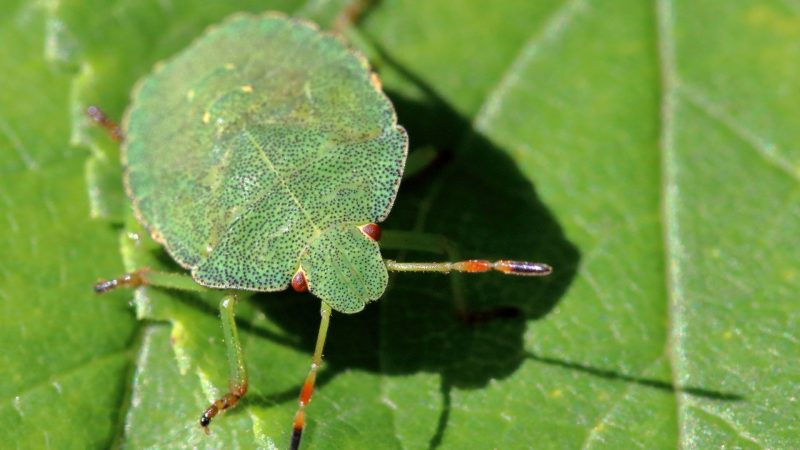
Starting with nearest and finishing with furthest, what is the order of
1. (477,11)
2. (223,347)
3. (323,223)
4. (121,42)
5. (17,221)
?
(323,223) < (223,347) < (17,221) < (121,42) < (477,11)

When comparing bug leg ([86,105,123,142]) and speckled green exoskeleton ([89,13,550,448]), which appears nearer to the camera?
speckled green exoskeleton ([89,13,550,448])

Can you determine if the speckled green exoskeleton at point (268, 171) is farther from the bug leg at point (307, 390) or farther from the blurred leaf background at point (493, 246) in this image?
the blurred leaf background at point (493, 246)

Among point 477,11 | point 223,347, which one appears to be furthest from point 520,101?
point 223,347

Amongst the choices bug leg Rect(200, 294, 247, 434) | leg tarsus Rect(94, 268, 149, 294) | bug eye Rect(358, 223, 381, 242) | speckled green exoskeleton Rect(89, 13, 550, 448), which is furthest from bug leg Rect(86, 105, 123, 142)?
bug eye Rect(358, 223, 381, 242)

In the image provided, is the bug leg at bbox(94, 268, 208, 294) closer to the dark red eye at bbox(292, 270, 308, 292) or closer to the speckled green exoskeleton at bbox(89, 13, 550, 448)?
the speckled green exoskeleton at bbox(89, 13, 550, 448)

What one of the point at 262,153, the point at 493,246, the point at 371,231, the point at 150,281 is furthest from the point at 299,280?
the point at 493,246

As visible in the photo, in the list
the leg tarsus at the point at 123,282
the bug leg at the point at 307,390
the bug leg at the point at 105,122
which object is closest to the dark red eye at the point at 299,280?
the bug leg at the point at 307,390

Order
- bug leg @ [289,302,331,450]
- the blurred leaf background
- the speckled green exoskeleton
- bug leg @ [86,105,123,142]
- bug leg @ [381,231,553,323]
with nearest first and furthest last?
bug leg @ [289,302,331,450]
the speckled green exoskeleton
the blurred leaf background
bug leg @ [381,231,553,323]
bug leg @ [86,105,123,142]

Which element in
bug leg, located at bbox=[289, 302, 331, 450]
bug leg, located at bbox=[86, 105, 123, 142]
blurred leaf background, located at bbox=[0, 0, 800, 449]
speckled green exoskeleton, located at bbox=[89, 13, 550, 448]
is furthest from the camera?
bug leg, located at bbox=[86, 105, 123, 142]

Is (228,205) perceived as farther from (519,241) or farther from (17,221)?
(519,241)
